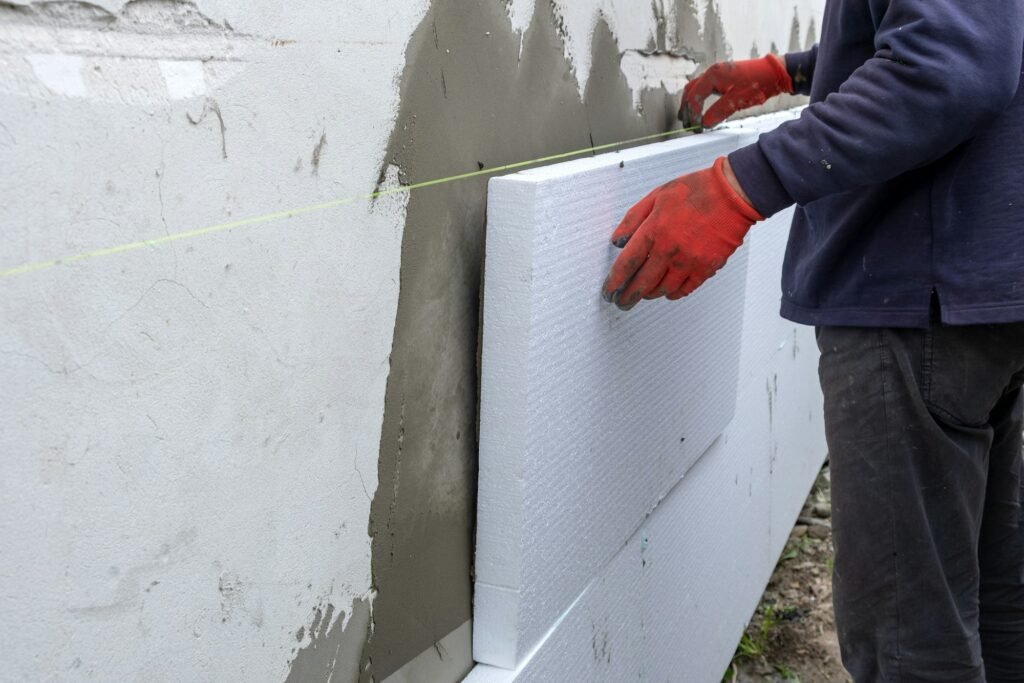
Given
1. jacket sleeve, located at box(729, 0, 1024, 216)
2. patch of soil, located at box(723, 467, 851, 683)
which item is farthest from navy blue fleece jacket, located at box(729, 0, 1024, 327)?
patch of soil, located at box(723, 467, 851, 683)

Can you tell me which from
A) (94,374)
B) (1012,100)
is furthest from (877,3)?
(94,374)

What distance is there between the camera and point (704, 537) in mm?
2330

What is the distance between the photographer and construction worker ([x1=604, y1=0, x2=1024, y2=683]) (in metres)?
1.35

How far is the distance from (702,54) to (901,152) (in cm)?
99

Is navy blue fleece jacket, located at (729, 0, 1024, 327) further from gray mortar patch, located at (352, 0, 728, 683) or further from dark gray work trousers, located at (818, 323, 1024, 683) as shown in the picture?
gray mortar patch, located at (352, 0, 728, 683)

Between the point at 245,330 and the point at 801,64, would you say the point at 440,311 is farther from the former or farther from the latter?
the point at 801,64

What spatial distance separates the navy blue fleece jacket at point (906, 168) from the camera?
1.32 metres

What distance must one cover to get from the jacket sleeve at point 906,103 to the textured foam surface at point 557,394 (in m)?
0.28

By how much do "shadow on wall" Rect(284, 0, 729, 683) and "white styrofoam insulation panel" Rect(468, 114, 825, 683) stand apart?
0.16ft

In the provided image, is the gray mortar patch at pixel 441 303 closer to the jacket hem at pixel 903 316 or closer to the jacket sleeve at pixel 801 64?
the jacket hem at pixel 903 316

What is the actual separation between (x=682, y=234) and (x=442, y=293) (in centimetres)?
40

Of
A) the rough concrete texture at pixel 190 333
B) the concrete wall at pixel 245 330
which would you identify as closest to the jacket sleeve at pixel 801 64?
the concrete wall at pixel 245 330

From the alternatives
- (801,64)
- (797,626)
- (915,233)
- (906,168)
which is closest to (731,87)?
(801,64)

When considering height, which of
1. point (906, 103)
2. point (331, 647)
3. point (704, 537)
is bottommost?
point (704, 537)
